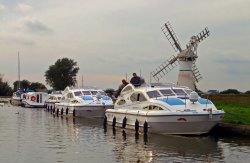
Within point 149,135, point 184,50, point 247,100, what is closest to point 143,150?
point 149,135

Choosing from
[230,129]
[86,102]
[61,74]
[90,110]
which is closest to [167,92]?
[230,129]

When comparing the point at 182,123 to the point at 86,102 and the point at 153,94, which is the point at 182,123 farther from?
the point at 86,102

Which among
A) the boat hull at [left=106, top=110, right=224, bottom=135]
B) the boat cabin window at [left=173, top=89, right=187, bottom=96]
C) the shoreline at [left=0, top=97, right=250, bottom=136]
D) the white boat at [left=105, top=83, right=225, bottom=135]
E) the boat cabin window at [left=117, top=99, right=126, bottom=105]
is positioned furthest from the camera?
the boat cabin window at [left=117, top=99, right=126, bottom=105]

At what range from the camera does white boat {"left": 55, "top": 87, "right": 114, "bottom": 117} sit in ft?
144

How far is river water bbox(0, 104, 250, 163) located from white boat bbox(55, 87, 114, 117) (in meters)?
14.7

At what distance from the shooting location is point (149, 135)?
2697cm

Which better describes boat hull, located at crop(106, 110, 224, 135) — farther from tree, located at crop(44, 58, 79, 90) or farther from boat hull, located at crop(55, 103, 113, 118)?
tree, located at crop(44, 58, 79, 90)

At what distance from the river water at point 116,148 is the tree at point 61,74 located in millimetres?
118672

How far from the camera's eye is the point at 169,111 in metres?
26.0

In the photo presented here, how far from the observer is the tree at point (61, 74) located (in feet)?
482

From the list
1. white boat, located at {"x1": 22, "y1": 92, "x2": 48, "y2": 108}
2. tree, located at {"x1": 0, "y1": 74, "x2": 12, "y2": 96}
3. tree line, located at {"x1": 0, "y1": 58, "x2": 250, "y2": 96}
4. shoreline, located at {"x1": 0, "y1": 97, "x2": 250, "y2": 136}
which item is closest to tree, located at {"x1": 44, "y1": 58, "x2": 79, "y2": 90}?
tree line, located at {"x1": 0, "y1": 58, "x2": 250, "y2": 96}

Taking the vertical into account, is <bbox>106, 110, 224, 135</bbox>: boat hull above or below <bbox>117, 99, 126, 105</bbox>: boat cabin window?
below

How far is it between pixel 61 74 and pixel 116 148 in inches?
4986

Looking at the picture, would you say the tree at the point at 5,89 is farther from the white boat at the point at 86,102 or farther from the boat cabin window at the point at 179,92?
the boat cabin window at the point at 179,92
